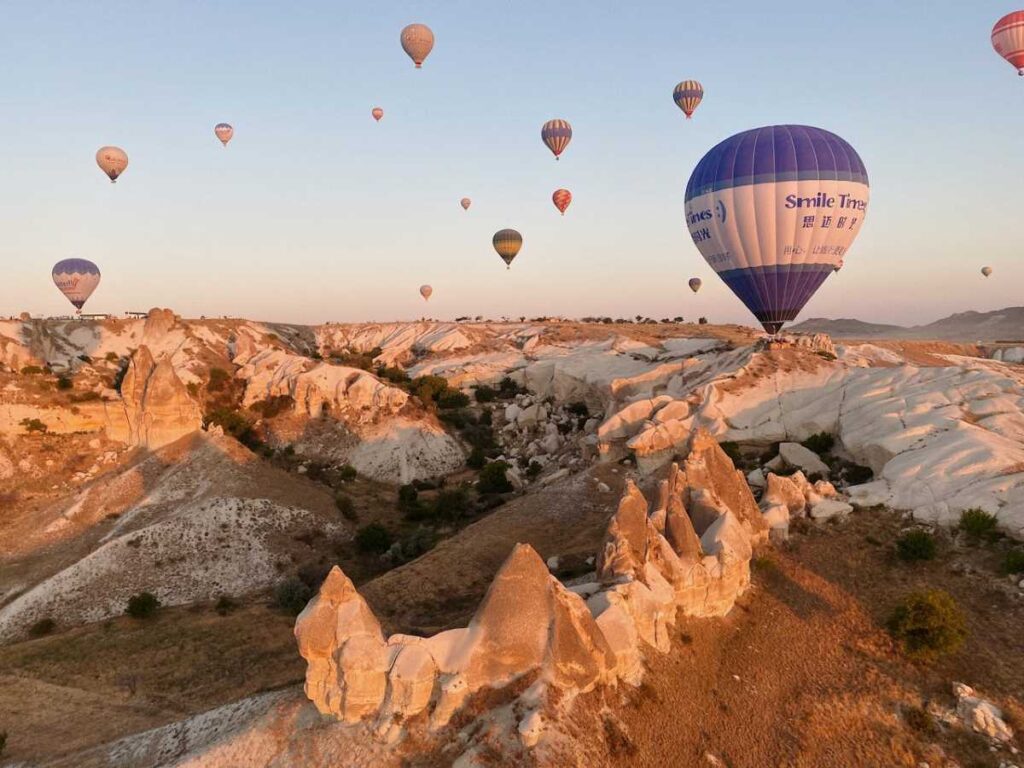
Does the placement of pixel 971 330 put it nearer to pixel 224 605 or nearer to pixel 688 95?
pixel 688 95

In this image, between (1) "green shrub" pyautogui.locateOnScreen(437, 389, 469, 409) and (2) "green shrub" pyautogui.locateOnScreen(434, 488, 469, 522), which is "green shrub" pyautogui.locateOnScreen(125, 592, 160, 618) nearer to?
(2) "green shrub" pyautogui.locateOnScreen(434, 488, 469, 522)

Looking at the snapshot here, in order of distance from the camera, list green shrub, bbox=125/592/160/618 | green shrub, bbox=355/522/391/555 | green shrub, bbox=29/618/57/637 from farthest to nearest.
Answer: green shrub, bbox=355/522/391/555 < green shrub, bbox=125/592/160/618 < green shrub, bbox=29/618/57/637

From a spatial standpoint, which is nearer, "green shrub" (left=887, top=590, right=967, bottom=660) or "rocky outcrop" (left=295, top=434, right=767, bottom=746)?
"rocky outcrop" (left=295, top=434, right=767, bottom=746)

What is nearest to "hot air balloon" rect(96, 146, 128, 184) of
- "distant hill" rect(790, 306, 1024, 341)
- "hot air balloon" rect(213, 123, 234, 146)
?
"hot air balloon" rect(213, 123, 234, 146)

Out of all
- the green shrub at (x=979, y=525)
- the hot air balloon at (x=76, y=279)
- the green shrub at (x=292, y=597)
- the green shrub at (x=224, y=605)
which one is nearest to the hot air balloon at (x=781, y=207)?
the green shrub at (x=979, y=525)

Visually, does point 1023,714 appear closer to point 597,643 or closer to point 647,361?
point 597,643

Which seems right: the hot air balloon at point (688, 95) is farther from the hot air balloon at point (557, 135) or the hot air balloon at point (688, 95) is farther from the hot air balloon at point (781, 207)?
the hot air balloon at point (781, 207)
